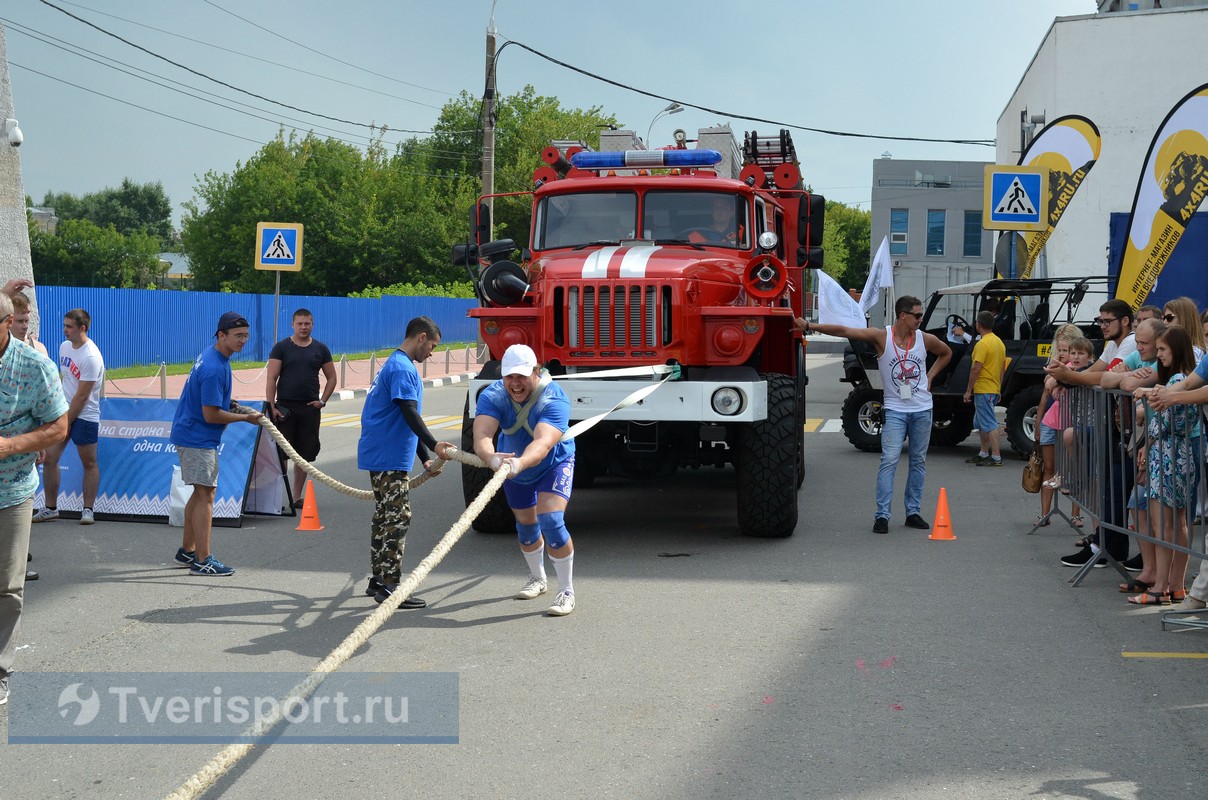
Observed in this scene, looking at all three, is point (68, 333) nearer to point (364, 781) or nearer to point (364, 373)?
point (364, 781)

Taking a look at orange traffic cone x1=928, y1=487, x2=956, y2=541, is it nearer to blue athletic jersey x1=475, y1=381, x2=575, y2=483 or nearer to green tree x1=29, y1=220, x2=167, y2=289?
blue athletic jersey x1=475, y1=381, x2=575, y2=483

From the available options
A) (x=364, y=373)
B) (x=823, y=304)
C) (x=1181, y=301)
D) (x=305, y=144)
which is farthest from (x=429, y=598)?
(x=305, y=144)

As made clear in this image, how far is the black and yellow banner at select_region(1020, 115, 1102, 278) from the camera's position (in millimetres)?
18266

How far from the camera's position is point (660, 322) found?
345 inches

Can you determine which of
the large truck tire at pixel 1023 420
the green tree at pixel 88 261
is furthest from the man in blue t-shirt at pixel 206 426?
the green tree at pixel 88 261

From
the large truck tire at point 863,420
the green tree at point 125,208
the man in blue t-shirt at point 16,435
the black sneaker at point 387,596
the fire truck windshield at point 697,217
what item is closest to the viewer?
the man in blue t-shirt at point 16,435

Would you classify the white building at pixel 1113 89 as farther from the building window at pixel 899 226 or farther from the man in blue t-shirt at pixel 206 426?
the building window at pixel 899 226

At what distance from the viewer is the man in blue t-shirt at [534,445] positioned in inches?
253

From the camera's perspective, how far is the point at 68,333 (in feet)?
31.1

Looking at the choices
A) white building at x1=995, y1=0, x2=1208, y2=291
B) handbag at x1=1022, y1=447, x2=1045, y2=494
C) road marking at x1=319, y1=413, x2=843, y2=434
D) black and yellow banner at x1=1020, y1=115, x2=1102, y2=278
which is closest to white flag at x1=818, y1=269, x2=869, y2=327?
road marking at x1=319, y1=413, x2=843, y2=434

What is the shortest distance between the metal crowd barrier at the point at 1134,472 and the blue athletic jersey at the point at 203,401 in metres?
5.74

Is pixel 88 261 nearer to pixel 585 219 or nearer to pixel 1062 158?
pixel 1062 158

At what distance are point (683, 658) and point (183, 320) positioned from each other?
2928cm

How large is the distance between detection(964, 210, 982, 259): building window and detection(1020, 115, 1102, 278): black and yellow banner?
44.4 metres
